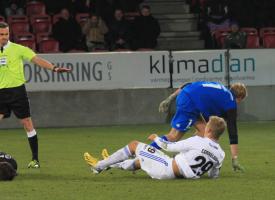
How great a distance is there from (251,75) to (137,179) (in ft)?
33.3

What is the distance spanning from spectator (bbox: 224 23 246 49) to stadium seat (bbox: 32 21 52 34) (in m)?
4.60

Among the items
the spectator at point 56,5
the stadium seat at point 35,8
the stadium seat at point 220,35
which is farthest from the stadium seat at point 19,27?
the stadium seat at point 220,35

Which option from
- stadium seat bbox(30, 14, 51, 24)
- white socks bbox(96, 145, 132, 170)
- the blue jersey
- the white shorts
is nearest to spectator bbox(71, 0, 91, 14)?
stadium seat bbox(30, 14, 51, 24)

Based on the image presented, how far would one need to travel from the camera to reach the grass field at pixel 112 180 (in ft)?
34.6

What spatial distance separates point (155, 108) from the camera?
849 inches

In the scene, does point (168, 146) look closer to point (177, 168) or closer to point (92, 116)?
point (177, 168)

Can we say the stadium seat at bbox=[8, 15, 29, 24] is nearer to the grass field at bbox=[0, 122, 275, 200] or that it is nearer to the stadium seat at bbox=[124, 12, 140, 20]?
the stadium seat at bbox=[124, 12, 140, 20]

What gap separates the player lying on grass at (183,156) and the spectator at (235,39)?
38.0ft

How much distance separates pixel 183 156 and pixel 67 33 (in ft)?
39.9

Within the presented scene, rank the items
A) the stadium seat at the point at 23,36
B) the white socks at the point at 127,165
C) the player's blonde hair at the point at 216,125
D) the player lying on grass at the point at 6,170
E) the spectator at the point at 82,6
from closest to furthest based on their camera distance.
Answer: the player's blonde hair at the point at 216,125, the player lying on grass at the point at 6,170, the white socks at the point at 127,165, the stadium seat at the point at 23,36, the spectator at the point at 82,6

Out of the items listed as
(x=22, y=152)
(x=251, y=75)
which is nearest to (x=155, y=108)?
(x=251, y=75)

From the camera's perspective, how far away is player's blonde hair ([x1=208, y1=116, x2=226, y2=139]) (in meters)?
11.4

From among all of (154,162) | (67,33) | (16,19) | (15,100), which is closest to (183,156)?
(154,162)

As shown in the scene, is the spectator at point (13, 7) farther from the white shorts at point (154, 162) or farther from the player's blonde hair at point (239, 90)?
the white shorts at point (154, 162)
